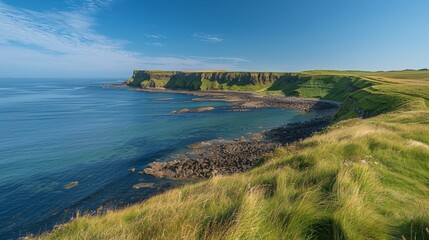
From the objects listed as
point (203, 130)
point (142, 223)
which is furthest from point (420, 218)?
point (203, 130)

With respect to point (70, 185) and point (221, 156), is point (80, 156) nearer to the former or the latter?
point (70, 185)

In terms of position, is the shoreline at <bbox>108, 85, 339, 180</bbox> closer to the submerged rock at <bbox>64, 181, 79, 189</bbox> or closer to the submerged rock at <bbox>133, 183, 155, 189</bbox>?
the submerged rock at <bbox>133, 183, 155, 189</bbox>

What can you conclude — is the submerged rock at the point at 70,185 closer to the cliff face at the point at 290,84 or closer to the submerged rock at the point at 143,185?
the submerged rock at the point at 143,185

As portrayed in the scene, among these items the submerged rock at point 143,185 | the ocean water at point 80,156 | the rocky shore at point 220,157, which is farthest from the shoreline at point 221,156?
the ocean water at point 80,156

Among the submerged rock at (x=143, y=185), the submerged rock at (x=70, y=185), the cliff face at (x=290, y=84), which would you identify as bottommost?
the submerged rock at (x=143, y=185)

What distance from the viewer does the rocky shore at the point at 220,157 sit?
30938 mm

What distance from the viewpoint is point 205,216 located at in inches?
182

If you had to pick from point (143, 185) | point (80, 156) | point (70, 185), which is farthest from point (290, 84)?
point (70, 185)

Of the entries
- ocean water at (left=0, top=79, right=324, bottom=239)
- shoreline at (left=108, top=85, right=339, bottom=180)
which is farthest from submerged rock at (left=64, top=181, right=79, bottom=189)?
shoreline at (left=108, top=85, right=339, bottom=180)

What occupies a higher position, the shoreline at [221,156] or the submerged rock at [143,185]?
the shoreline at [221,156]

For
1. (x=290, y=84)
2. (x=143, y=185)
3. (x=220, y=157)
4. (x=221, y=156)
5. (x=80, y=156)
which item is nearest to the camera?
(x=143, y=185)

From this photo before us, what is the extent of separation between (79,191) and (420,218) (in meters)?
29.9

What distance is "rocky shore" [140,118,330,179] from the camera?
1218 inches

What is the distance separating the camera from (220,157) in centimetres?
3600
